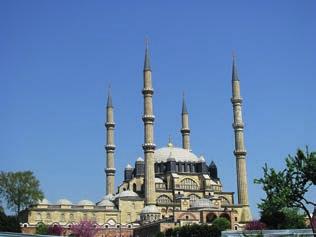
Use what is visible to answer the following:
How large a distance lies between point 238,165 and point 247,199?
133 inches

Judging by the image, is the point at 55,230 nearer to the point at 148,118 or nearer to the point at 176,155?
the point at 148,118

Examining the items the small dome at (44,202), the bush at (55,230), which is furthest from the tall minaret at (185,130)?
the bush at (55,230)

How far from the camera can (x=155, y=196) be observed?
5200 centimetres

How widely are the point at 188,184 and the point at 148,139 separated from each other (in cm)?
928

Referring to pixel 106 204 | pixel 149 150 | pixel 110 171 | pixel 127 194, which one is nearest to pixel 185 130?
pixel 110 171

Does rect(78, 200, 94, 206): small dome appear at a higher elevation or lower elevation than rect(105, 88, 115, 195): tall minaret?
lower

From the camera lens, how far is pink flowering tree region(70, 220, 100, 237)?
1721 inches

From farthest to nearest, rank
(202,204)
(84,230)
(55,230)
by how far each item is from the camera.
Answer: (202,204), (55,230), (84,230)

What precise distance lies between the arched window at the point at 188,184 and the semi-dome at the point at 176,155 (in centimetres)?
222

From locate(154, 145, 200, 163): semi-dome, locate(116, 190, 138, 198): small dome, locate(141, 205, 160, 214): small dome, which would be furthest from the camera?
locate(154, 145, 200, 163): semi-dome

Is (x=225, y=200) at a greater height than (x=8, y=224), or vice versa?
(x=225, y=200)

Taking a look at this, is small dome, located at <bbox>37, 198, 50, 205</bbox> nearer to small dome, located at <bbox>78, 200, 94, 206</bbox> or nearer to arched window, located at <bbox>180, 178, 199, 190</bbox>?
small dome, located at <bbox>78, 200, 94, 206</bbox>

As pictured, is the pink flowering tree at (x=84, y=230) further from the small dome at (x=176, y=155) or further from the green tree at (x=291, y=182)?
the green tree at (x=291, y=182)

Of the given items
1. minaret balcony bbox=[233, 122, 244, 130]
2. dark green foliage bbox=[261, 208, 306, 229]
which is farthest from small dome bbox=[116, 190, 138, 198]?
dark green foliage bbox=[261, 208, 306, 229]
